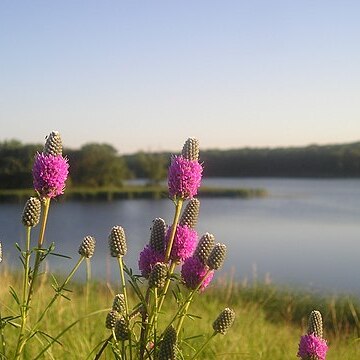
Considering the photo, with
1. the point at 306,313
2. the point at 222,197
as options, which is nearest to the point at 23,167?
the point at 222,197

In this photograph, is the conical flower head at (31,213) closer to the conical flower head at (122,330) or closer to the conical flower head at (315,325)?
the conical flower head at (122,330)

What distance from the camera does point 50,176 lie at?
186 centimetres

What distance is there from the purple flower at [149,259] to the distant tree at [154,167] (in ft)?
190

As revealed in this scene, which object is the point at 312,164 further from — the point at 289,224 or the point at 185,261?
the point at 185,261

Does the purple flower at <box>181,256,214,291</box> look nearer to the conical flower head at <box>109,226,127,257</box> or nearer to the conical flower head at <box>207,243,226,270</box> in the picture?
the conical flower head at <box>207,243,226,270</box>

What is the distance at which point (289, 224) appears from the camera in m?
32.3

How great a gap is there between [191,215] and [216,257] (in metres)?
0.17

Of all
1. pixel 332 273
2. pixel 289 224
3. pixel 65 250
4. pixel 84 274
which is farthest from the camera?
pixel 289 224

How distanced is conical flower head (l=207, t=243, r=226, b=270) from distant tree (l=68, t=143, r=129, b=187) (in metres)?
53.0

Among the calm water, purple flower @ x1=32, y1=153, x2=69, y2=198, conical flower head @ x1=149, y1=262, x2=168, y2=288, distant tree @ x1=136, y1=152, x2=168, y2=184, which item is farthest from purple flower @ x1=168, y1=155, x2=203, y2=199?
distant tree @ x1=136, y1=152, x2=168, y2=184

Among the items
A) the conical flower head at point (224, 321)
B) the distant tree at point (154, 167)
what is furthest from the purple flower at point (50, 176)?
the distant tree at point (154, 167)

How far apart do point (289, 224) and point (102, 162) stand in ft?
90.6

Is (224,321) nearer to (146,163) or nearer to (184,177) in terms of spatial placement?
(184,177)

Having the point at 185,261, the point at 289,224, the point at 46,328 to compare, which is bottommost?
the point at 289,224
